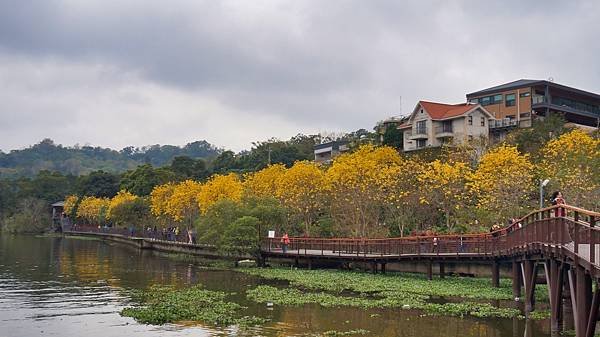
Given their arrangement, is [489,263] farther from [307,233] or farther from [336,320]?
[307,233]

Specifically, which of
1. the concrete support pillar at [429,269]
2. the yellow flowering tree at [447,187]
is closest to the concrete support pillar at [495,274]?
the concrete support pillar at [429,269]

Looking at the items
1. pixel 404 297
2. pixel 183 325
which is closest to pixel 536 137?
pixel 404 297

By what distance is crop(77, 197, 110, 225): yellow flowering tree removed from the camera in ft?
351

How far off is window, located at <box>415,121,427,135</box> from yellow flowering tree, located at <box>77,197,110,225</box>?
58686 mm

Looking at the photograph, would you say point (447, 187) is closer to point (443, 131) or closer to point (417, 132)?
point (443, 131)

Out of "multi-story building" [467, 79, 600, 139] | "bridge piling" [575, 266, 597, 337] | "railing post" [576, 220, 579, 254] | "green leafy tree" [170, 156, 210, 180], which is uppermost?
"multi-story building" [467, 79, 600, 139]

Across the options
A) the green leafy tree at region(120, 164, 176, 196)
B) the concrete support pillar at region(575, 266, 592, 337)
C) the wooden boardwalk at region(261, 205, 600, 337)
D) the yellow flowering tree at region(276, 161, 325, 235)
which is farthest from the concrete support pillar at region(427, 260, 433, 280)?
the green leafy tree at region(120, 164, 176, 196)

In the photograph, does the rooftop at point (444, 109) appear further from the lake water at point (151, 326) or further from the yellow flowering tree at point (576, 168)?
the lake water at point (151, 326)

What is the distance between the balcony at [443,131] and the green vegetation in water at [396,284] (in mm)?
33350

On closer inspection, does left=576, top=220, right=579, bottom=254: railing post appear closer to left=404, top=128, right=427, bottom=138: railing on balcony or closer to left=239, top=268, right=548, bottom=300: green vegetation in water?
left=239, top=268, right=548, bottom=300: green vegetation in water

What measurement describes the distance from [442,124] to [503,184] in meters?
32.0

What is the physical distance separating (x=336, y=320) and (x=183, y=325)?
235 inches

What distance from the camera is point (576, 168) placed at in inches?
1487

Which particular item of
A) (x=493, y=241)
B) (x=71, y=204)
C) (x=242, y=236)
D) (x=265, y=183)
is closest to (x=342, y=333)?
(x=493, y=241)
